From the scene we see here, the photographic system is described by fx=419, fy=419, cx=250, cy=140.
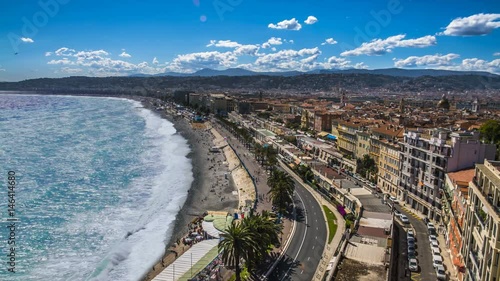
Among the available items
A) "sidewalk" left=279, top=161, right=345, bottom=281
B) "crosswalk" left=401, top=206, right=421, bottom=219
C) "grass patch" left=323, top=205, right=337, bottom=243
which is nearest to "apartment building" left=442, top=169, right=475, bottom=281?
"crosswalk" left=401, top=206, right=421, bottom=219

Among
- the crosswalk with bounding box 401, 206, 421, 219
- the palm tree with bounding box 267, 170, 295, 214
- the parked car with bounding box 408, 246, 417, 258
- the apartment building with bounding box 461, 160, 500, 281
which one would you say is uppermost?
the apartment building with bounding box 461, 160, 500, 281

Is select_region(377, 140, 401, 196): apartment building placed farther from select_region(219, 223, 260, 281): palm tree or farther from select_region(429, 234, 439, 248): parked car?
select_region(219, 223, 260, 281): palm tree

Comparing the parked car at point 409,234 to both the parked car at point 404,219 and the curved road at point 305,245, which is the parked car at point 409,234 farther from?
the curved road at point 305,245

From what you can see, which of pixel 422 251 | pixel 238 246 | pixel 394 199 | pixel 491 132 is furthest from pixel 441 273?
pixel 491 132

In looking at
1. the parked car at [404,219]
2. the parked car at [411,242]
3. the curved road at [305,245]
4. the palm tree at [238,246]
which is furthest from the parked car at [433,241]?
the palm tree at [238,246]

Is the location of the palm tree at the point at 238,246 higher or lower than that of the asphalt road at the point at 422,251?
higher
